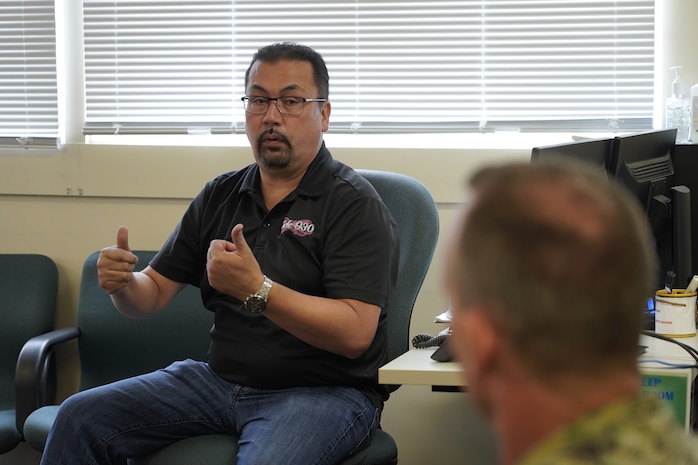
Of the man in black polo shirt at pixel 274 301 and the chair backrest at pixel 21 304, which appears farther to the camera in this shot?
the chair backrest at pixel 21 304

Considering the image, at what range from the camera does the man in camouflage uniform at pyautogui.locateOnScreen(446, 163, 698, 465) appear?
73 centimetres

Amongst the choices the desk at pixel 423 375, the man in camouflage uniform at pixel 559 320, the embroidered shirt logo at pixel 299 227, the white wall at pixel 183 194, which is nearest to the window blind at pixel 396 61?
the white wall at pixel 183 194

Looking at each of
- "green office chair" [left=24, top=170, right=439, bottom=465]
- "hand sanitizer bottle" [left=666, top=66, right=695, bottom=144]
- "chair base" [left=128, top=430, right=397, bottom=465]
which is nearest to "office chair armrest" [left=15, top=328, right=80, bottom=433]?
"green office chair" [left=24, top=170, right=439, bottom=465]

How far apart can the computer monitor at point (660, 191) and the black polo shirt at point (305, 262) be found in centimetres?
61

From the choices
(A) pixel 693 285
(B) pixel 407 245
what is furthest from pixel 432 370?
(A) pixel 693 285

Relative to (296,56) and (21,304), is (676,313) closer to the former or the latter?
(296,56)

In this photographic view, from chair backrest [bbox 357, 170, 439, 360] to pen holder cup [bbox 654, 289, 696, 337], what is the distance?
0.62m

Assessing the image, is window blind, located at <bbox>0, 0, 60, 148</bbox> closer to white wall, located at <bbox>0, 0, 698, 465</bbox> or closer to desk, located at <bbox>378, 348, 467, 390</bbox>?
white wall, located at <bbox>0, 0, 698, 465</bbox>

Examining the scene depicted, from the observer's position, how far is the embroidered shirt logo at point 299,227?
93.6 inches

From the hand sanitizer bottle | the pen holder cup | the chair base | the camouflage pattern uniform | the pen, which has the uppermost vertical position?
the hand sanitizer bottle

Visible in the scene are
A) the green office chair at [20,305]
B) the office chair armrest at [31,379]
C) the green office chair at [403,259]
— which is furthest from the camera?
the green office chair at [20,305]

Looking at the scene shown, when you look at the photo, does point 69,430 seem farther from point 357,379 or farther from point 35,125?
point 35,125

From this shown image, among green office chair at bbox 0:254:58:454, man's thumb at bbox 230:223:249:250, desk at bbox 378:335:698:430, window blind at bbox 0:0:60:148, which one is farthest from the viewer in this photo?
window blind at bbox 0:0:60:148

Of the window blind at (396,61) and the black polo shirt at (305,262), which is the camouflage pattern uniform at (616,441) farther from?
the window blind at (396,61)
